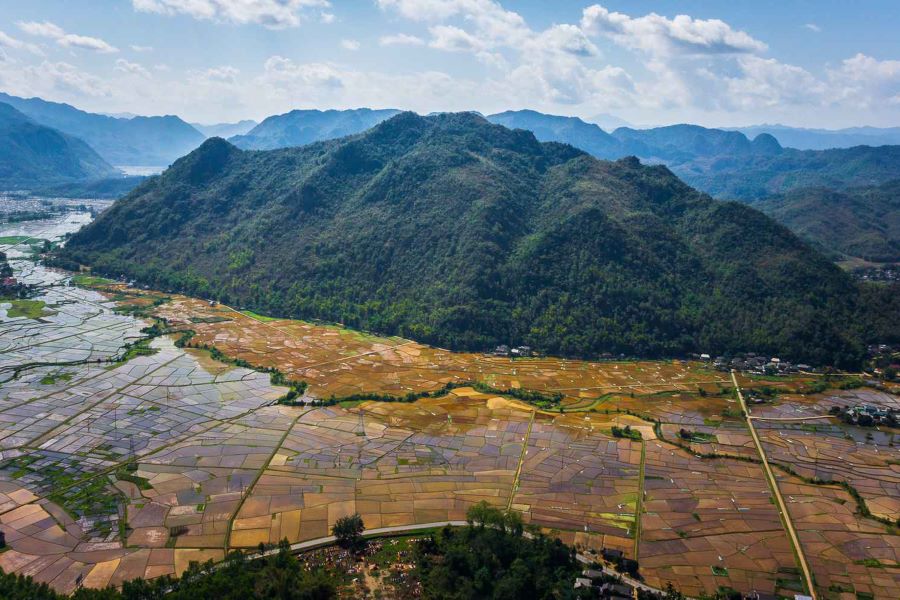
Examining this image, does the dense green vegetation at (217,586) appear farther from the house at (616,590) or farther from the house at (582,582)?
the house at (616,590)

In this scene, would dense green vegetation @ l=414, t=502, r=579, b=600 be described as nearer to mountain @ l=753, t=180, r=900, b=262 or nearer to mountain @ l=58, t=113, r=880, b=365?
mountain @ l=58, t=113, r=880, b=365

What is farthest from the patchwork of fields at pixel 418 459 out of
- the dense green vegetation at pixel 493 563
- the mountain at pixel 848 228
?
the mountain at pixel 848 228

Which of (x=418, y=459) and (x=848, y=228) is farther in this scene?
(x=848, y=228)

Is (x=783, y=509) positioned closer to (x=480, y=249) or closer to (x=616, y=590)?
(x=616, y=590)

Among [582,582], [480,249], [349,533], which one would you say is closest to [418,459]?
[349,533]

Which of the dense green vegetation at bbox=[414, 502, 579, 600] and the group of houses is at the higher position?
the group of houses

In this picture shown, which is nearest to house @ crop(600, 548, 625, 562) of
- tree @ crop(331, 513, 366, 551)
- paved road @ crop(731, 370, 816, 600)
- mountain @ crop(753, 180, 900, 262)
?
paved road @ crop(731, 370, 816, 600)
